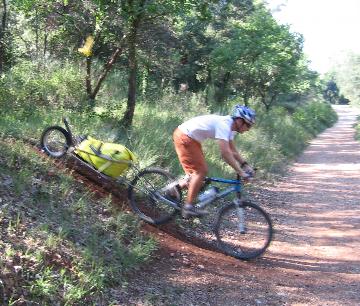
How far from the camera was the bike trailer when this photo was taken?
21.2 feet

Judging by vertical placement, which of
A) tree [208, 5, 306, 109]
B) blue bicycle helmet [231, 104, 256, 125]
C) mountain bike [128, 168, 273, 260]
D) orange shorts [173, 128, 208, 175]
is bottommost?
mountain bike [128, 168, 273, 260]

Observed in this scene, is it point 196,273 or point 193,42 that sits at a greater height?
point 193,42

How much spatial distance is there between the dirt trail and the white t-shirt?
1.47 m

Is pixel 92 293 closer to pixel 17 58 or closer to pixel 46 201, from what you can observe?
pixel 46 201

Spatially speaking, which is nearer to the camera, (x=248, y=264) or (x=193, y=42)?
(x=248, y=264)

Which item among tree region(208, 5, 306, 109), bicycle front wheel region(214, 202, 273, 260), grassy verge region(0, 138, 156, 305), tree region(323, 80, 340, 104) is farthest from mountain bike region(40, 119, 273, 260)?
tree region(323, 80, 340, 104)

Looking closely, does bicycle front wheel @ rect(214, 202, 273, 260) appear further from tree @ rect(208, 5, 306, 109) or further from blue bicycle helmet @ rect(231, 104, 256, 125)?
tree @ rect(208, 5, 306, 109)

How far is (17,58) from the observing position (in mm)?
12734

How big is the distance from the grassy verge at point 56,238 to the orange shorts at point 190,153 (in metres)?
1.06

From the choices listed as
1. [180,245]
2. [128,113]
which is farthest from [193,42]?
[180,245]

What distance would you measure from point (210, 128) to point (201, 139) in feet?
0.76

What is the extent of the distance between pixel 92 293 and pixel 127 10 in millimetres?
6074

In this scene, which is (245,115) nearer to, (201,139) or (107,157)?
(201,139)

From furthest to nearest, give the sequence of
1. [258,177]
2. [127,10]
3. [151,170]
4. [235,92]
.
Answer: [235,92], [258,177], [127,10], [151,170]
